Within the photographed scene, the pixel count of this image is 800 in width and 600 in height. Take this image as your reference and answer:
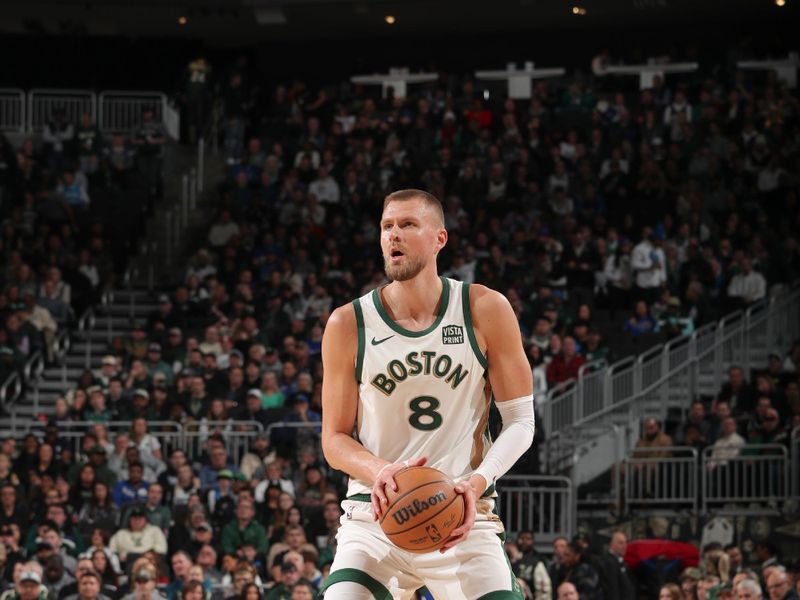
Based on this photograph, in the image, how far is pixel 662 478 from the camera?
19.5 m

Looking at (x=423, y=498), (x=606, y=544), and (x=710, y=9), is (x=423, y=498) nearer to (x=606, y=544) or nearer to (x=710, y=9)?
(x=606, y=544)

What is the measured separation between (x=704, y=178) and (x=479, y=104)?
4673 mm

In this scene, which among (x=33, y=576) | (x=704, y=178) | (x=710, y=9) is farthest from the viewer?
(x=710, y=9)

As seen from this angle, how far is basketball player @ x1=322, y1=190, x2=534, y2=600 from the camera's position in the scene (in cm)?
687

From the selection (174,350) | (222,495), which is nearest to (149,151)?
(174,350)

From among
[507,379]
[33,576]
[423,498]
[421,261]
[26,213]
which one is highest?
[26,213]

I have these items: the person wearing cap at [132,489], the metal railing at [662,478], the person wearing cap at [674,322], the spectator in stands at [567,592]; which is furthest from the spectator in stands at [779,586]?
the person wearing cap at [674,322]

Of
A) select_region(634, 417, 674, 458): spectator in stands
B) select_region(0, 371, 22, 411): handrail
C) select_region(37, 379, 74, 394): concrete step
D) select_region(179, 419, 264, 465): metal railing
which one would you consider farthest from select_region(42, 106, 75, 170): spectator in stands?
select_region(634, 417, 674, 458): spectator in stands

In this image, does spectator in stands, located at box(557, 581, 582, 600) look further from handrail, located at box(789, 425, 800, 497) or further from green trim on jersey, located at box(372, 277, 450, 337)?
green trim on jersey, located at box(372, 277, 450, 337)

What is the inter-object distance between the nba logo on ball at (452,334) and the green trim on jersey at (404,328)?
5cm

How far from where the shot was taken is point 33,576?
1489cm

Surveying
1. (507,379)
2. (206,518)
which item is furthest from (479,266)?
(507,379)

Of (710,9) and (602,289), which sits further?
(710,9)

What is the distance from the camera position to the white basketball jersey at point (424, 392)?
697cm
